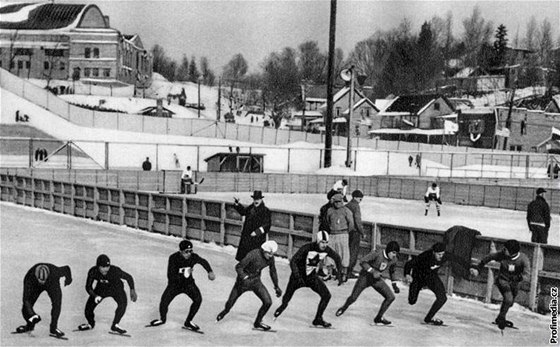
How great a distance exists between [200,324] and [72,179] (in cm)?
2398

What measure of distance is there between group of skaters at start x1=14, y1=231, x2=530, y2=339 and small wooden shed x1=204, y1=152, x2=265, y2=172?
2774 centimetres

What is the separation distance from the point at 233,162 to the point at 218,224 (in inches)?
813

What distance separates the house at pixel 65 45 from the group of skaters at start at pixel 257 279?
75.4m

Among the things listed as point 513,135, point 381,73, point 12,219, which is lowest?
point 12,219

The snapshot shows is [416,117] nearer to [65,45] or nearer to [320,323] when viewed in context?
[65,45]

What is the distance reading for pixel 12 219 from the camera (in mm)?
20266

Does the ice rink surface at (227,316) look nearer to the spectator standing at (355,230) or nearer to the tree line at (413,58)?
the spectator standing at (355,230)

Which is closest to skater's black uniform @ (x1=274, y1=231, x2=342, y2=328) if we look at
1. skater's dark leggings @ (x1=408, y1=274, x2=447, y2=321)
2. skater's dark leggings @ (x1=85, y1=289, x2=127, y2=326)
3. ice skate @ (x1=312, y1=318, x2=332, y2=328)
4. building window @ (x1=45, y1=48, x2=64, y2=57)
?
ice skate @ (x1=312, y1=318, x2=332, y2=328)

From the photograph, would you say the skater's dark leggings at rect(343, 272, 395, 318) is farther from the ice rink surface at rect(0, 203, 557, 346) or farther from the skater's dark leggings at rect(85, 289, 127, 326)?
the skater's dark leggings at rect(85, 289, 127, 326)

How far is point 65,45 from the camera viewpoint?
82188 millimetres

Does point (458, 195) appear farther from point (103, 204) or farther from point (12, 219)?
point (12, 219)

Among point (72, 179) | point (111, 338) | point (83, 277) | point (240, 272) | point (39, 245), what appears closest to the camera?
point (111, 338)

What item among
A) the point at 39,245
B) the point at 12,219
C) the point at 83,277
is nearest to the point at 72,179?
the point at 12,219

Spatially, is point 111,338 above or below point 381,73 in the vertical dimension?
below
